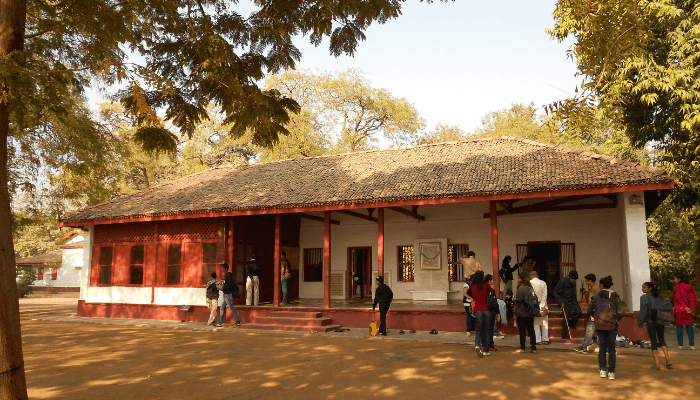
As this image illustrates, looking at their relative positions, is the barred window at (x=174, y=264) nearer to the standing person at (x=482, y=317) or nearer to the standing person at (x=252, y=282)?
the standing person at (x=252, y=282)

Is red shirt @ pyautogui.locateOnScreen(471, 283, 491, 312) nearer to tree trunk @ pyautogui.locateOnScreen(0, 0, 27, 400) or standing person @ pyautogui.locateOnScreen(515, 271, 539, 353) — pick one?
standing person @ pyautogui.locateOnScreen(515, 271, 539, 353)

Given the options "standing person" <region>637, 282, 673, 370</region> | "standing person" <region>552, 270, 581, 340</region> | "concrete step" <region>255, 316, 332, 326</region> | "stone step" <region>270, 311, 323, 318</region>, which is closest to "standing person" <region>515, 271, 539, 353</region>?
"standing person" <region>552, 270, 581, 340</region>

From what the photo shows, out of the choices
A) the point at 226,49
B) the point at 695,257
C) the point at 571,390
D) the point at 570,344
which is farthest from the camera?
the point at 695,257

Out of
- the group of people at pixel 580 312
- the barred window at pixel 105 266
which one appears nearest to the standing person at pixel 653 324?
the group of people at pixel 580 312

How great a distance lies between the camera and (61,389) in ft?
20.8

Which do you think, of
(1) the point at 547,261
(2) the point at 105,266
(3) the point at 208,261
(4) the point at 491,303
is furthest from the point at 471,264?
(2) the point at 105,266

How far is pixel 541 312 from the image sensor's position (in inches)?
368

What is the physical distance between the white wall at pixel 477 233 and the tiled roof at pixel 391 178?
5.58ft

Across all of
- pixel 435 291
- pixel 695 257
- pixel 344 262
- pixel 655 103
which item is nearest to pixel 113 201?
pixel 344 262

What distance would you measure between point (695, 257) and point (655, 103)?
684 cm

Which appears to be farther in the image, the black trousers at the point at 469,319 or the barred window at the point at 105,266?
the barred window at the point at 105,266

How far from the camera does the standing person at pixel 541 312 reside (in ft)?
31.0

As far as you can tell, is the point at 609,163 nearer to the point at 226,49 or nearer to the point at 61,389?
the point at 226,49

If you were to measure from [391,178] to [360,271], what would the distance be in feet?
15.8
